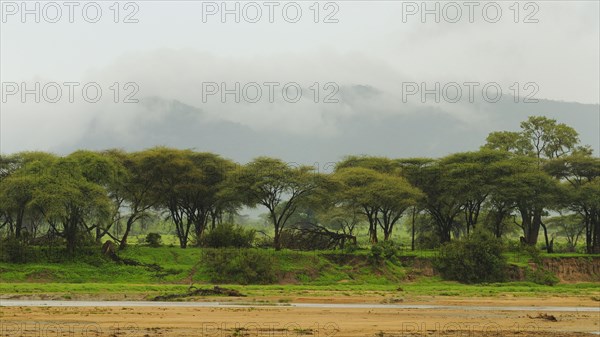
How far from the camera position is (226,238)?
56594 millimetres

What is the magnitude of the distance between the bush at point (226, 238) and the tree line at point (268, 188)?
313 cm

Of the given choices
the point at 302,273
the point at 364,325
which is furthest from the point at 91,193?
the point at 364,325

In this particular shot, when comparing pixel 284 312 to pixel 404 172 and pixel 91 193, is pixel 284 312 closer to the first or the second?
pixel 91 193

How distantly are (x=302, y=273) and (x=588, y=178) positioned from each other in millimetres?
38250

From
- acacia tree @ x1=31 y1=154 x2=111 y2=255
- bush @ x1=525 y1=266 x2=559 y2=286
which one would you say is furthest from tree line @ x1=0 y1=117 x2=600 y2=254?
bush @ x1=525 y1=266 x2=559 y2=286

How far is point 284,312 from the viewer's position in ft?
107

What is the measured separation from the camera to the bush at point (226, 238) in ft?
186

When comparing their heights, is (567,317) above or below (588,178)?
below

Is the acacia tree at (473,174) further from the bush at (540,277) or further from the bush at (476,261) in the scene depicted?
the bush at (476,261)

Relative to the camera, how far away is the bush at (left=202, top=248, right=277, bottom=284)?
49750mm

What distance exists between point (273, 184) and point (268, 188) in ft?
3.68

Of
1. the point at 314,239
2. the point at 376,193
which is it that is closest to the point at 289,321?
the point at 376,193

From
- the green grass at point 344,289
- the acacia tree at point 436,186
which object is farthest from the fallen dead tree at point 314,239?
the green grass at point 344,289

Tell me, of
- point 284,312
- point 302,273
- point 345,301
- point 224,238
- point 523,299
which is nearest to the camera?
point 284,312
